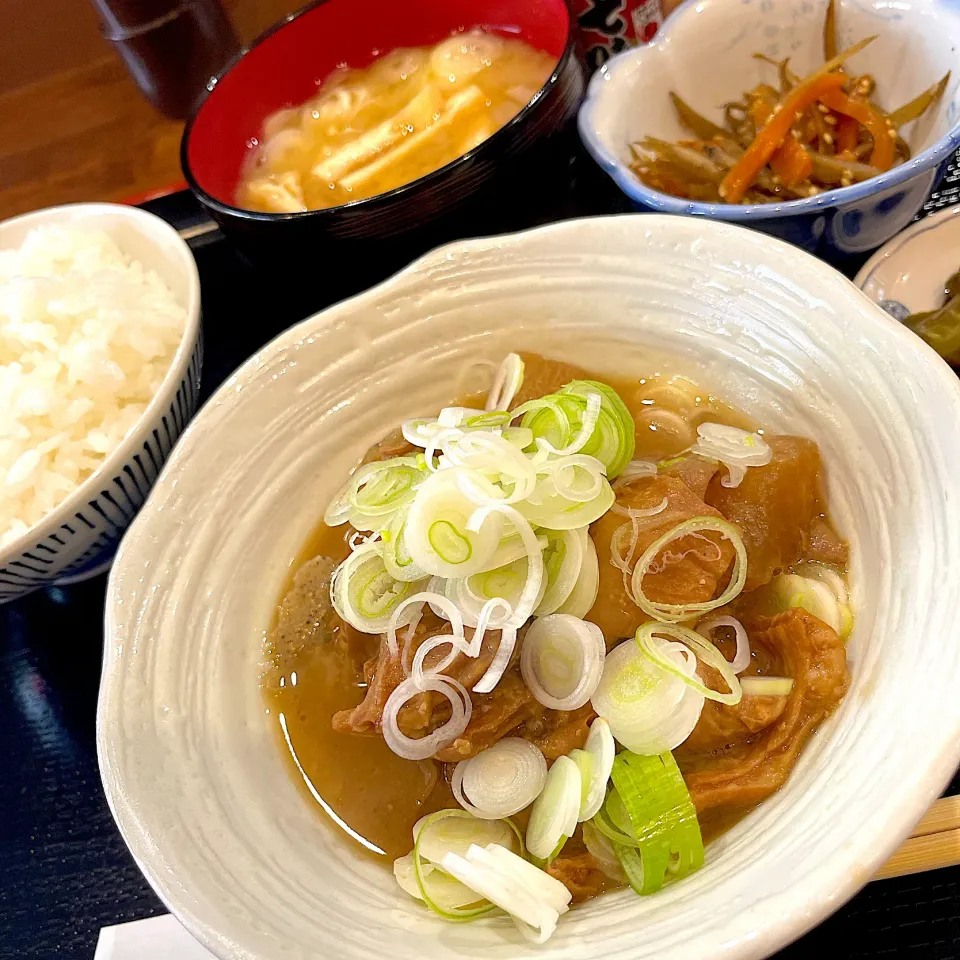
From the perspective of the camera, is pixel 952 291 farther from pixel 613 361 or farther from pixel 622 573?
pixel 622 573

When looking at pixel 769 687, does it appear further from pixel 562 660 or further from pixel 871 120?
pixel 871 120

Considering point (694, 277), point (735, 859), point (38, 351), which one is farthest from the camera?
point (38, 351)

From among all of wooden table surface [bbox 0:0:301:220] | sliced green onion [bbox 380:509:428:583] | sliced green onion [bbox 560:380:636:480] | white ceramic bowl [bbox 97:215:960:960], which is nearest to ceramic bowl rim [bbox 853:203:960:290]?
white ceramic bowl [bbox 97:215:960:960]

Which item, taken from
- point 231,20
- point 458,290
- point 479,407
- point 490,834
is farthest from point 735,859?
point 231,20

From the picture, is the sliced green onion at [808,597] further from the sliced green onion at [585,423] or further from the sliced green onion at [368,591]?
the sliced green onion at [368,591]

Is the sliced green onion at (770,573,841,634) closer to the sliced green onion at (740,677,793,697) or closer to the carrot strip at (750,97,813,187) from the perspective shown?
the sliced green onion at (740,677,793,697)

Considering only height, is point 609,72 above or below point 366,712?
above
